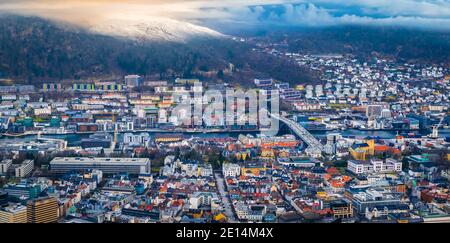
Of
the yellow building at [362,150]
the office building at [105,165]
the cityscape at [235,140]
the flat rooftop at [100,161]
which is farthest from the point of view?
the yellow building at [362,150]

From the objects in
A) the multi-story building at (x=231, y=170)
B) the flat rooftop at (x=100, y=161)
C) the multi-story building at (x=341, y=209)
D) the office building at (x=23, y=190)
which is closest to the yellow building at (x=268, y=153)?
the multi-story building at (x=231, y=170)

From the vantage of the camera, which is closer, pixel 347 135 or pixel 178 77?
pixel 347 135

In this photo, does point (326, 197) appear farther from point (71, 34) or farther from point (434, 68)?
point (71, 34)

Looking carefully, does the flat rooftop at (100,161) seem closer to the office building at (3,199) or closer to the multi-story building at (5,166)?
the multi-story building at (5,166)

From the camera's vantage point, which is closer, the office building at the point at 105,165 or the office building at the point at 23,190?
the office building at the point at 23,190

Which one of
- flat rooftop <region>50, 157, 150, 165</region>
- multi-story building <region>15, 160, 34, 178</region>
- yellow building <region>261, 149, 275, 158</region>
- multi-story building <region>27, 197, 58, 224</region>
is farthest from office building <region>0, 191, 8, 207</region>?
yellow building <region>261, 149, 275, 158</region>
